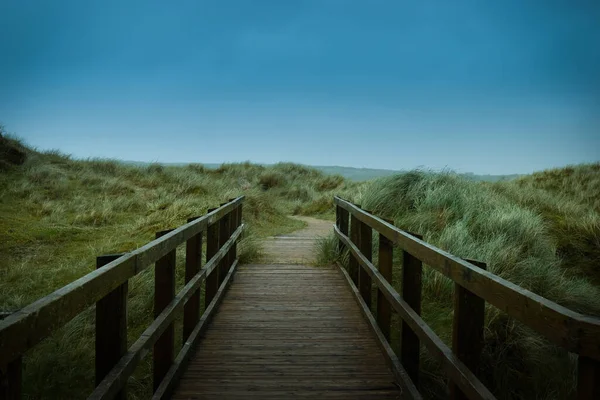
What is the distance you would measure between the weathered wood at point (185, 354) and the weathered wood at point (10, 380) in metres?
1.54

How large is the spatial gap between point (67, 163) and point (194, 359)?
20.2 metres

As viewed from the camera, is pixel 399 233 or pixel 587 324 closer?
pixel 587 324

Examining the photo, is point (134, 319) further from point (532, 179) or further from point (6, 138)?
point (532, 179)

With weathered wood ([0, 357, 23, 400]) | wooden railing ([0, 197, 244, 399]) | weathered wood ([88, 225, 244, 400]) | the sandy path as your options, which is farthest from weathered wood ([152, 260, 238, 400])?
the sandy path


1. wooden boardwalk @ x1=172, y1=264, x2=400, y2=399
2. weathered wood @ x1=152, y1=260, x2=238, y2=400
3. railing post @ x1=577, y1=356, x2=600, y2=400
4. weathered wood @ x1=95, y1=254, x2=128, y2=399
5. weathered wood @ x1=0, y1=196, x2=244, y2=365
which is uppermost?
weathered wood @ x1=0, y1=196, x2=244, y2=365

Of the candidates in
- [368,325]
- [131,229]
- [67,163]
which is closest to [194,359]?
[368,325]

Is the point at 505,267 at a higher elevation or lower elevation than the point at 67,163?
lower

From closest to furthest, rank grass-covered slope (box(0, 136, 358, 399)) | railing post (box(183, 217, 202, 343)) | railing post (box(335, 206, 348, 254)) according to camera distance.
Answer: railing post (box(183, 217, 202, 343)) → grass-covered slope (box(0, 136, 358, 399)) → railing post (box(335, 206, 348, 254))

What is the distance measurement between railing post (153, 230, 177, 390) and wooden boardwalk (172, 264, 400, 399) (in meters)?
0.20

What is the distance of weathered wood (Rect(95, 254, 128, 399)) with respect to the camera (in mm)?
2059

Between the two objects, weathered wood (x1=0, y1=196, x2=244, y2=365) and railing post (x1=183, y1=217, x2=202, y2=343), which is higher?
weathered wood (x1=0, y1=196, x2=244, y2=365)

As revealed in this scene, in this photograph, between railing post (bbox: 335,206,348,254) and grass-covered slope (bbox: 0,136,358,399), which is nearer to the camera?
grass-covered slope (bbox: 0,136,358,399)

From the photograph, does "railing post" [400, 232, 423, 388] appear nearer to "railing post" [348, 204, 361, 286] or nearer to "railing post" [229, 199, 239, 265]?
"railing post" [348, 204, 361, 286]

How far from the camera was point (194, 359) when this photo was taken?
360 cm
